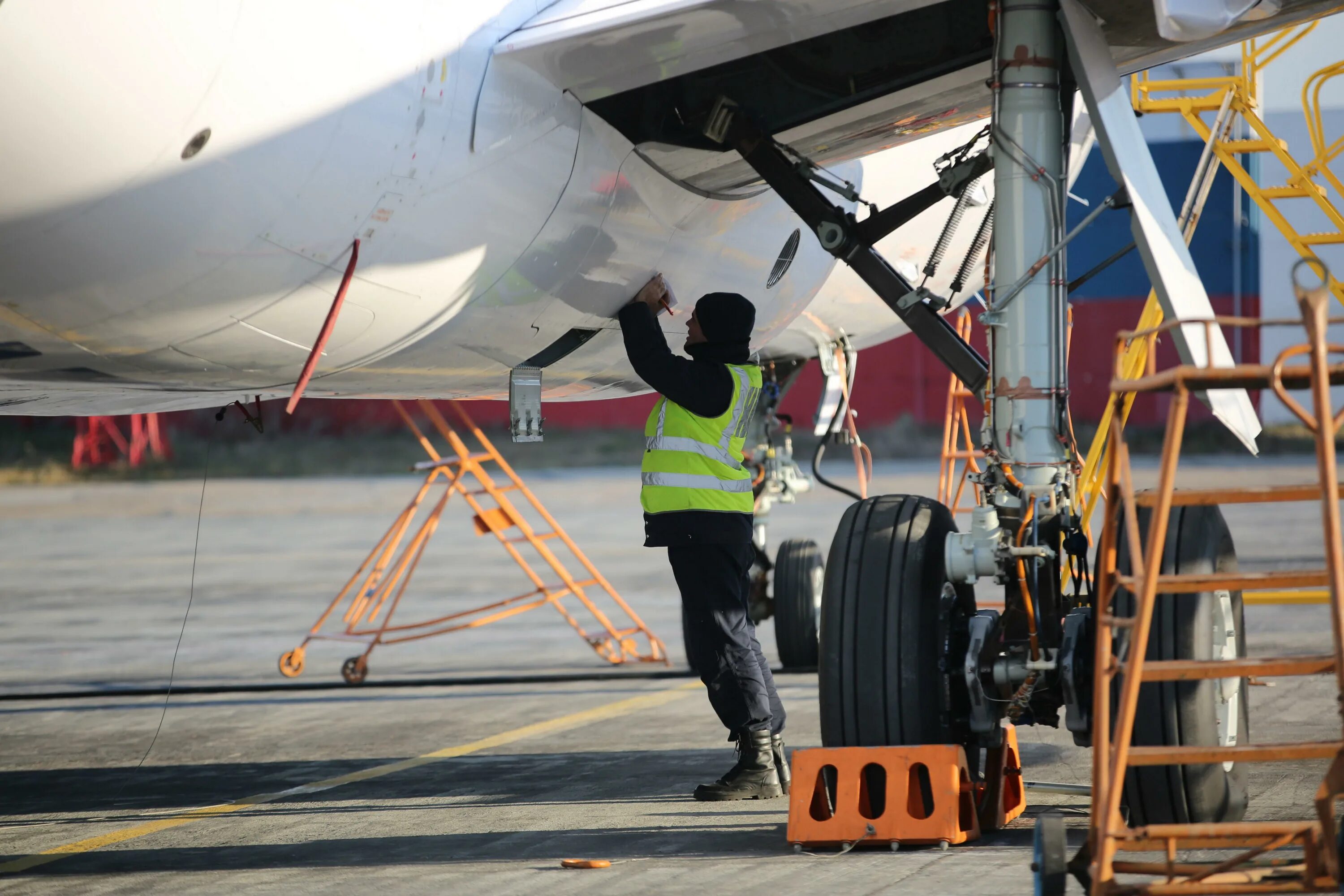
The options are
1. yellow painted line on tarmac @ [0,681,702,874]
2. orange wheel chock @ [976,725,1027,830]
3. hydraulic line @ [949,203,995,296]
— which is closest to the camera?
orange wheel chock @ [976,725,1027,830]

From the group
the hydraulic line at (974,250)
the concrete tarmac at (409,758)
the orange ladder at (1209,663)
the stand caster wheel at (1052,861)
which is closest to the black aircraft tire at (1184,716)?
the concrete tarmac at (409,758)

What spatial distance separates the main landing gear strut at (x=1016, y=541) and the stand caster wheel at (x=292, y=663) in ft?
19.4

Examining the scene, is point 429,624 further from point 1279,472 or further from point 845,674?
point 1279,472

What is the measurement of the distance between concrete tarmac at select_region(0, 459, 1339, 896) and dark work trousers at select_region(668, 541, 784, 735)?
37cm

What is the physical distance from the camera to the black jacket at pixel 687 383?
586cm

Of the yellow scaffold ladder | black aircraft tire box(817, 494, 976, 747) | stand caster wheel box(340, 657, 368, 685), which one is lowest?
stand caster wheel box(340, 657, 368, 685)

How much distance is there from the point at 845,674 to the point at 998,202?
1.72m

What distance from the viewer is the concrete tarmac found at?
5035 millimetres

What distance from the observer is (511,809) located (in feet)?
19.9

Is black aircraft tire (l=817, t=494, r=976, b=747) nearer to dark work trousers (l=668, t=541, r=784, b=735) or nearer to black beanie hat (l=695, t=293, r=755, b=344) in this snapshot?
dark work trousers (l=668, t=541, r=784, b=735)

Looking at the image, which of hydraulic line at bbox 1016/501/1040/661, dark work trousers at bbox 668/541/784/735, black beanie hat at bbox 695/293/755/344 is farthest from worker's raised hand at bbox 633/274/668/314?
hydraulic line at bbox 1016/501/1040/661

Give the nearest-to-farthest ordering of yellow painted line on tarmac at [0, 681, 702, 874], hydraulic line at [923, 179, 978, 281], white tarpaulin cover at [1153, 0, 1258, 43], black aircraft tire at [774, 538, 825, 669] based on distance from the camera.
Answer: white tarpaulin cover at [1153, 0, 1258, 43], yellow painted line on tarmac at [0, 681, 702, 874], hydraulic line at [923, 179, 978, 281], black aircraft tire at [774, 538, 825, 669]

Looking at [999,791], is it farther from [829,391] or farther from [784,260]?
[829,391]

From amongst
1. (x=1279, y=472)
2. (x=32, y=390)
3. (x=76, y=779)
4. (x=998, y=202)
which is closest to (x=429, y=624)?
(x=76, y=779)
